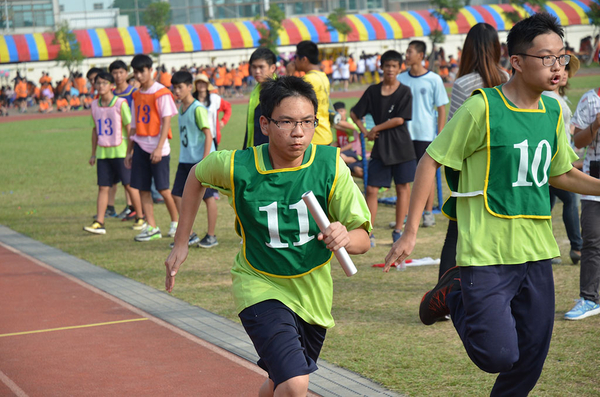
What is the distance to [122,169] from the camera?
10586mm

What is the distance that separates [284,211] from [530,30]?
142cm

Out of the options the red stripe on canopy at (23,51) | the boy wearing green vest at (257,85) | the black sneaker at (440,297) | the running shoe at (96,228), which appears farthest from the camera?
the red stripe on canopy at (23,51)

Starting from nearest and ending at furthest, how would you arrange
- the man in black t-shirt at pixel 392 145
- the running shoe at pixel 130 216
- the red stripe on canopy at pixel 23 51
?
the man in black t-shirt at pixel 392 145
the running shoe at pixel 130 216
the red stripe on canopy at pixel 23 51

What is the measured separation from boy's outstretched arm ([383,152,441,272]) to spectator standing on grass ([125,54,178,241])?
618 cm

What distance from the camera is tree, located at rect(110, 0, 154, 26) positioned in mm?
72625

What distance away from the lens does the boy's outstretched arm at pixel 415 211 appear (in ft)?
11.3

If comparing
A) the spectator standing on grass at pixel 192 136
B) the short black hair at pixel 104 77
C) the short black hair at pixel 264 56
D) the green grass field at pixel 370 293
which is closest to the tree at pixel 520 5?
the green grass field at pixel 370 293

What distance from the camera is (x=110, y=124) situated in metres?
10.5

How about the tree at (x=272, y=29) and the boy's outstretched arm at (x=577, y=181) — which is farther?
the tree at (x=272, y=29)

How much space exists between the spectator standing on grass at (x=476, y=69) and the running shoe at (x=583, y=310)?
3.31 feet

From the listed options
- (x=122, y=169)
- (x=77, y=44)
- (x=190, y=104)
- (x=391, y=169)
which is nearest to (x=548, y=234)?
(x=391, y=169)

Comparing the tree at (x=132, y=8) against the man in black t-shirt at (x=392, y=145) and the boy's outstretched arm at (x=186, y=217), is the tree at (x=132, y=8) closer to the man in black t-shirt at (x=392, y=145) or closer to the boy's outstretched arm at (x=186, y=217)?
the man in black t-shirt at (x=392, y=145)

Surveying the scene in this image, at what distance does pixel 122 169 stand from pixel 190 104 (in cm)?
204

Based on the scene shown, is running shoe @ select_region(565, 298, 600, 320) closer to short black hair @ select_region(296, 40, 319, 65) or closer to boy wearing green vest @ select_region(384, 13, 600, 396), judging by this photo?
boy wearing green vest @ select_region(384, 13, 600, 396)
